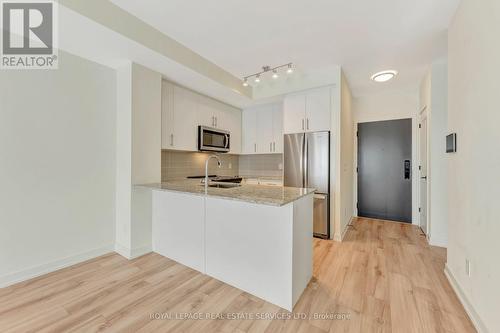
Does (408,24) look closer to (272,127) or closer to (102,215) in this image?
(272,127)

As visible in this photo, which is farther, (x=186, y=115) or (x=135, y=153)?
(x=186, y=115)

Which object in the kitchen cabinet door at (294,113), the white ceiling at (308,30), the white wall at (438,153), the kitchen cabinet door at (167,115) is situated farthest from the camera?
the kitchen cabinet door at (294,113)

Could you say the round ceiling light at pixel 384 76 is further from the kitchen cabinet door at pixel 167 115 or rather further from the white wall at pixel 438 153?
the kitchen cabinet door at pixel 167 115

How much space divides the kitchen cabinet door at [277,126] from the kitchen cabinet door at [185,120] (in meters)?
1.60

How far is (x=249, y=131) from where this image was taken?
4.65 m

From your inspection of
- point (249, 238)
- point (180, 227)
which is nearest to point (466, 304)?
point (249, 238)

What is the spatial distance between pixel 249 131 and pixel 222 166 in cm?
97

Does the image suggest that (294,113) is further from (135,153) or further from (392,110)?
(135,153)

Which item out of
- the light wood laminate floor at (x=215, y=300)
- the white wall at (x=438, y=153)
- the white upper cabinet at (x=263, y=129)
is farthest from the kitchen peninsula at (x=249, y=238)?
the white upper cabinet at (x=263, y=129)

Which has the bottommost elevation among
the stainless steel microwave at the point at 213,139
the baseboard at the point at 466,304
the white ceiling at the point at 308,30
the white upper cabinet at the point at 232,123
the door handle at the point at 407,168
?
the baseboard at the point at 466,304

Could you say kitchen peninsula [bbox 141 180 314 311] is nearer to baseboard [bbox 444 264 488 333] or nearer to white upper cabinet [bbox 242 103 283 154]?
baseboard [bbox 444 264 488 333]

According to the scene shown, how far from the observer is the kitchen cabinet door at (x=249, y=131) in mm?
4586

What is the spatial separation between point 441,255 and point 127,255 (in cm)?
395

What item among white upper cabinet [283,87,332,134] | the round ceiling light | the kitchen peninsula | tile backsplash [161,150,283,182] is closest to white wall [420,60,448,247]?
the round ceiling light
